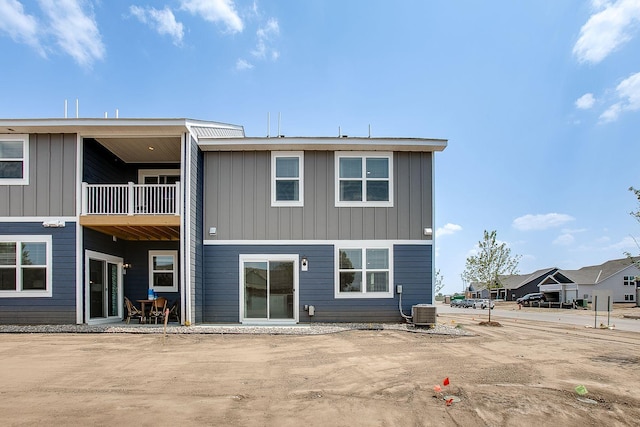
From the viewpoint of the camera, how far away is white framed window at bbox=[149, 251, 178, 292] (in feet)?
46.8

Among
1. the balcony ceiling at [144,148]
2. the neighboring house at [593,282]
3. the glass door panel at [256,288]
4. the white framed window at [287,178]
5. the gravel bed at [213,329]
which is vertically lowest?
the neighboring house at [593,282]

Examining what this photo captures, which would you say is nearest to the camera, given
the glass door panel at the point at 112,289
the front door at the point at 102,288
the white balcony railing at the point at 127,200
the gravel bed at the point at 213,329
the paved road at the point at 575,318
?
the gravel bed at the point at 213,329

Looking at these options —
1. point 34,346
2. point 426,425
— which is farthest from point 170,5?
point 426,425

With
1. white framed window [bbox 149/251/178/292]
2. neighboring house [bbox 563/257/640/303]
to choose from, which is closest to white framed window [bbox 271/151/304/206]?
white framed window [bbox 149/251/178/292]

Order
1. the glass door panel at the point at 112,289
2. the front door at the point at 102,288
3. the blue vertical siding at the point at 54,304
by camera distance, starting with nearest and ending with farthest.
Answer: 1. the blue vertical siding at the point at 54,304
2. the front door at the point at 102,288
3. the glass door panel at the point at 112,289

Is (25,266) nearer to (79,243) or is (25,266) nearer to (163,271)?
(79,243)

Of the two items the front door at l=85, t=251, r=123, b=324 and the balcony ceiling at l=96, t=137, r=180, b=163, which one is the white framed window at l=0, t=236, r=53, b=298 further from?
the balcony ceiling at l=96, t=137, r=180, b=163

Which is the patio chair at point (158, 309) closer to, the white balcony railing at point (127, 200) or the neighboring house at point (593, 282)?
the white balcony railing at point (127, 200)

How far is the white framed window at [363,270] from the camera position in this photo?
13180 mm

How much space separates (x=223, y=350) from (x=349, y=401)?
4.33m

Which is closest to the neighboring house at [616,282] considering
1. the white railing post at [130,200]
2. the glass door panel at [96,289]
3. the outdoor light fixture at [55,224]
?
the glass door panel at [96,289]

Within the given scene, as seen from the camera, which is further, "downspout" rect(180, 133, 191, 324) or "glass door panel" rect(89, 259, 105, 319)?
"glass door panel" rect(89, 259, 105, 319)

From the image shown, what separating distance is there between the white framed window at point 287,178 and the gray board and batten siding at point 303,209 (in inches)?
6.1

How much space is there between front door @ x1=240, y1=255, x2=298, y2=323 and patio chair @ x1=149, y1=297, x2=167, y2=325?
2583 millimetres
